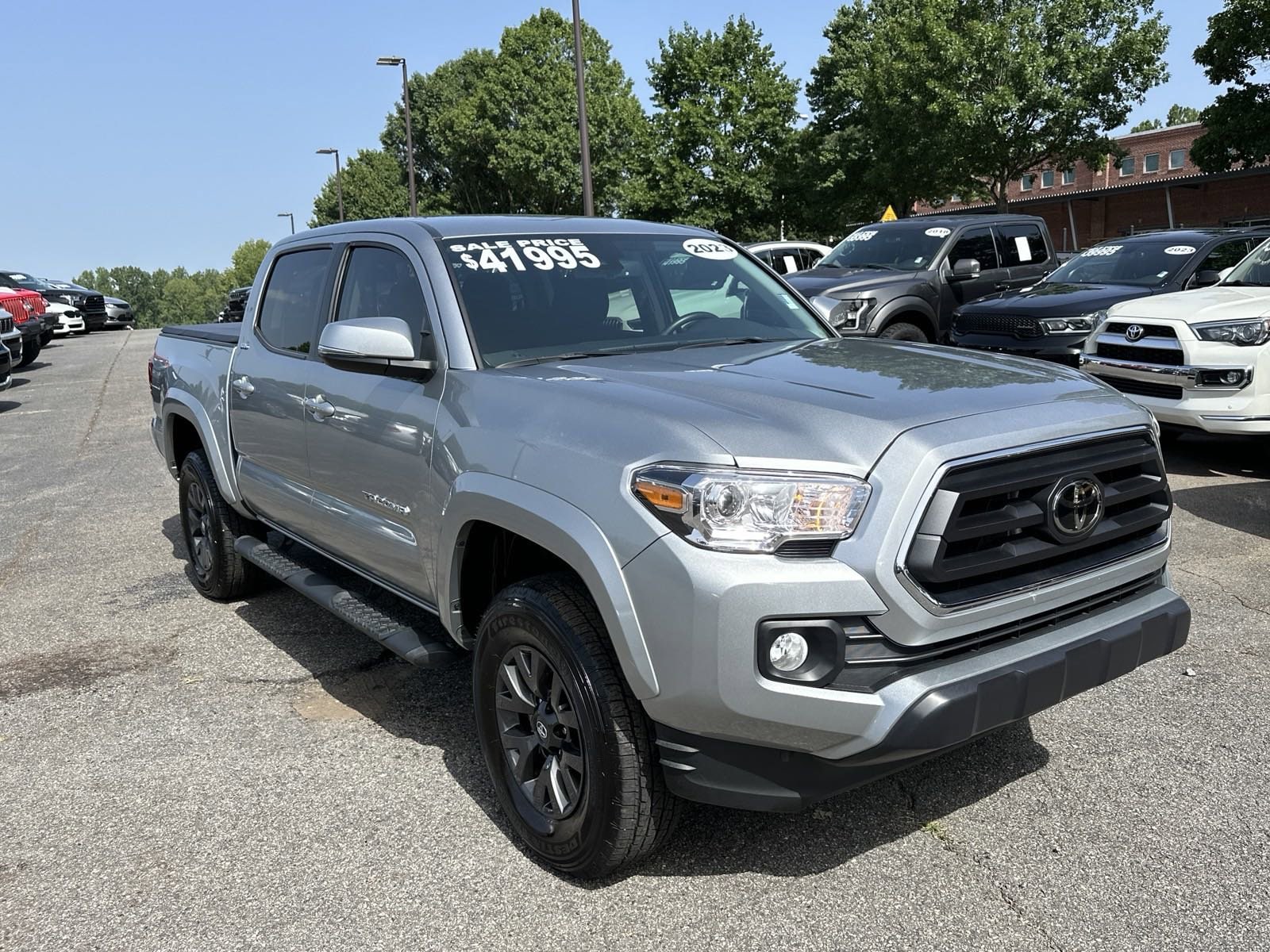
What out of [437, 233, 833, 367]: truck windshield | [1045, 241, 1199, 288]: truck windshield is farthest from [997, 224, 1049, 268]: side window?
[437, 233, 833, 367]: truck windshield

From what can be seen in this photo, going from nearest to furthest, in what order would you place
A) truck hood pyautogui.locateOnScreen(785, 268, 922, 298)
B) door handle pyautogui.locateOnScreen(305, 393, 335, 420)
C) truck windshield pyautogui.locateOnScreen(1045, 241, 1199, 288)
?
1. door handle pyautogui.locateOnScreen(305, 393, 335, 420)
2. truck windshield pyautogui.locateOnScreen(1045, 241, 1199, 288)
3. truck hood pyautogui.locateOnScreen(785, 268, 922, 298)

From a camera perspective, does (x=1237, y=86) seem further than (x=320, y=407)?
Yes

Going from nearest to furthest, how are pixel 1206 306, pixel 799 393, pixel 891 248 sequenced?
pixel 799 393
pixel 1206 306
pixel 891 248

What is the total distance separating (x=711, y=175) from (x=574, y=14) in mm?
20278

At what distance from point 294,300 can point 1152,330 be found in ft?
20.6

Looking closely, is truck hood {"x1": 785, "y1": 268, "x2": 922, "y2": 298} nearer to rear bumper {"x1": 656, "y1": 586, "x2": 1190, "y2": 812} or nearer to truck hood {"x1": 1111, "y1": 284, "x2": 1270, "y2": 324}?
truck hood {"x1": 1111, "y1": 284, "x2": 1270, "y2": 324}

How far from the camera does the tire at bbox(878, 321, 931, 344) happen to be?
37.8ft

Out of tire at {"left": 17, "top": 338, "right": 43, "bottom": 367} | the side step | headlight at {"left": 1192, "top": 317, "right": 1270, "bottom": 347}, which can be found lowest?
the side step

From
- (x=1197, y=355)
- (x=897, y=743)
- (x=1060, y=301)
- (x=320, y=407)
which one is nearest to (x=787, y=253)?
(x=1060, y=301)

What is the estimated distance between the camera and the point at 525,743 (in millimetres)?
3195

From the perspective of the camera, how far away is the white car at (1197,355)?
7520 millimetres

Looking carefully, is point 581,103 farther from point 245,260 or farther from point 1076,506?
point 245,260

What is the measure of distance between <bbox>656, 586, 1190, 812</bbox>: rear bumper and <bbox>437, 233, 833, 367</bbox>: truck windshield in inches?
59.5

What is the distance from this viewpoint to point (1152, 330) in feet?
26.9
